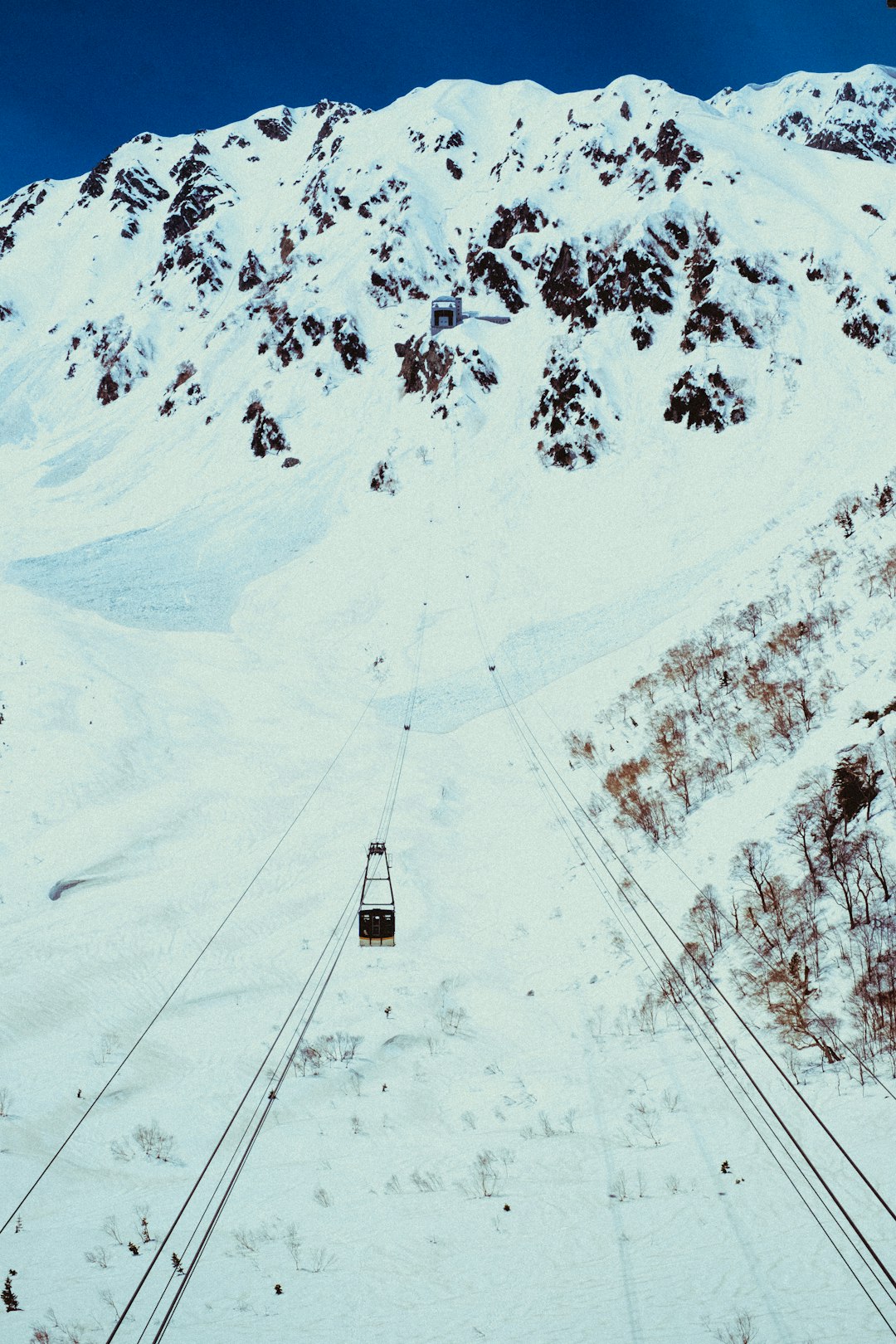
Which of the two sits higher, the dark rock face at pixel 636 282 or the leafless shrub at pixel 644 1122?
the dark rock face at pixel 636 282

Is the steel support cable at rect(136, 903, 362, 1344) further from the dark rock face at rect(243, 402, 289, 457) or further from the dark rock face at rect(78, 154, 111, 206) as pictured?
the dark rock face at rect(78, 154, 111, 206)

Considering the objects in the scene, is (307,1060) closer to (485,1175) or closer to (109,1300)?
(485,1175)

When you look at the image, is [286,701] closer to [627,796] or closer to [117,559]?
[627,796]

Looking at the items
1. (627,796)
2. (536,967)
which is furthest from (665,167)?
(536,967)

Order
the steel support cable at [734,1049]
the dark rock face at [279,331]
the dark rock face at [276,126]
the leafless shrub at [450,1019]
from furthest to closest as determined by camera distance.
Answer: the dark rock face at [276,126]
the dark rock face at [279,331]
the leafless shrub at [450,1019]
the steel support cable at [734,1049]

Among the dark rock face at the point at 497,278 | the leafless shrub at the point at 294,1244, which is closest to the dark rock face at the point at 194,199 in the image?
the dark rock face at the point at 497,278

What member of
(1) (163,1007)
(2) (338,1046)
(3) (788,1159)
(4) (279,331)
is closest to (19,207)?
(4) (279,331)

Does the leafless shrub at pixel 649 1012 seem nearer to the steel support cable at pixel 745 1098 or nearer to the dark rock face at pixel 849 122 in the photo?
the steel support cable at pixel 745 1098

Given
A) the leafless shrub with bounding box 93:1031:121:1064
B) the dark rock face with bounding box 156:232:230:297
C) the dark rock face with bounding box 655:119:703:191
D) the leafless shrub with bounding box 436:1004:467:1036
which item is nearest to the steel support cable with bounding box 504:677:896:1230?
Answer: the leafless shrub with bounding box 436:1004:467:1036
